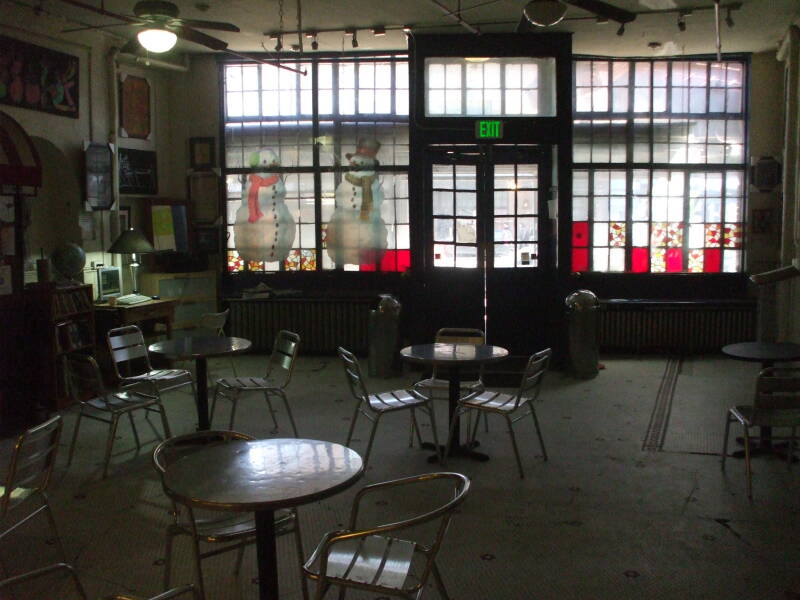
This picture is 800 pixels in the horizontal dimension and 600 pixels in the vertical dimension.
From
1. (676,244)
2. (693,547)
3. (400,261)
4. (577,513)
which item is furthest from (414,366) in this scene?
(693,547)

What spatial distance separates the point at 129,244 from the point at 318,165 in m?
2.94

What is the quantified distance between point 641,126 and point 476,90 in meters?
2.46

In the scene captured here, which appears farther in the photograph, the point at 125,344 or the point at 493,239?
the point at 493,239

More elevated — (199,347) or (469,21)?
(469,21)

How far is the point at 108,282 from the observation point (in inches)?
338

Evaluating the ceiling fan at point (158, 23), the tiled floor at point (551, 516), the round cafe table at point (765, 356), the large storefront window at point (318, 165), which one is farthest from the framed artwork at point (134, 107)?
the round cafe table at point (765, 356)

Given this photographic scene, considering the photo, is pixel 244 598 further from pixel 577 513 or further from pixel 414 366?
pixel 414 366

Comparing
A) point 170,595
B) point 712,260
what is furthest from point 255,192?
point 170,595

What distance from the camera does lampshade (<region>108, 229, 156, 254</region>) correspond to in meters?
8.07

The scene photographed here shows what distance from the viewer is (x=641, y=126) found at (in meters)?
10.1

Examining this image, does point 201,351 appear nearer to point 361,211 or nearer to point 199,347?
point 199,347

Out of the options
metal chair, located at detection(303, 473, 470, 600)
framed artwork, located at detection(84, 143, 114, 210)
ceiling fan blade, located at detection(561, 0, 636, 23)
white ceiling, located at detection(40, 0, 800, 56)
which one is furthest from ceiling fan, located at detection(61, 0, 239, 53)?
metal chair, located at detection(303, 473, 470, 600)

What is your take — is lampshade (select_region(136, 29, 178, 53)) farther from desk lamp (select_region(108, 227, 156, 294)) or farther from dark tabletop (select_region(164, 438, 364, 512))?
dark tabletop (select_region(164, 438, 364, 512))

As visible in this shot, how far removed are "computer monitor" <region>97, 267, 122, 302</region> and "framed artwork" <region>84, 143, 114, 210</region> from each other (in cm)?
71
